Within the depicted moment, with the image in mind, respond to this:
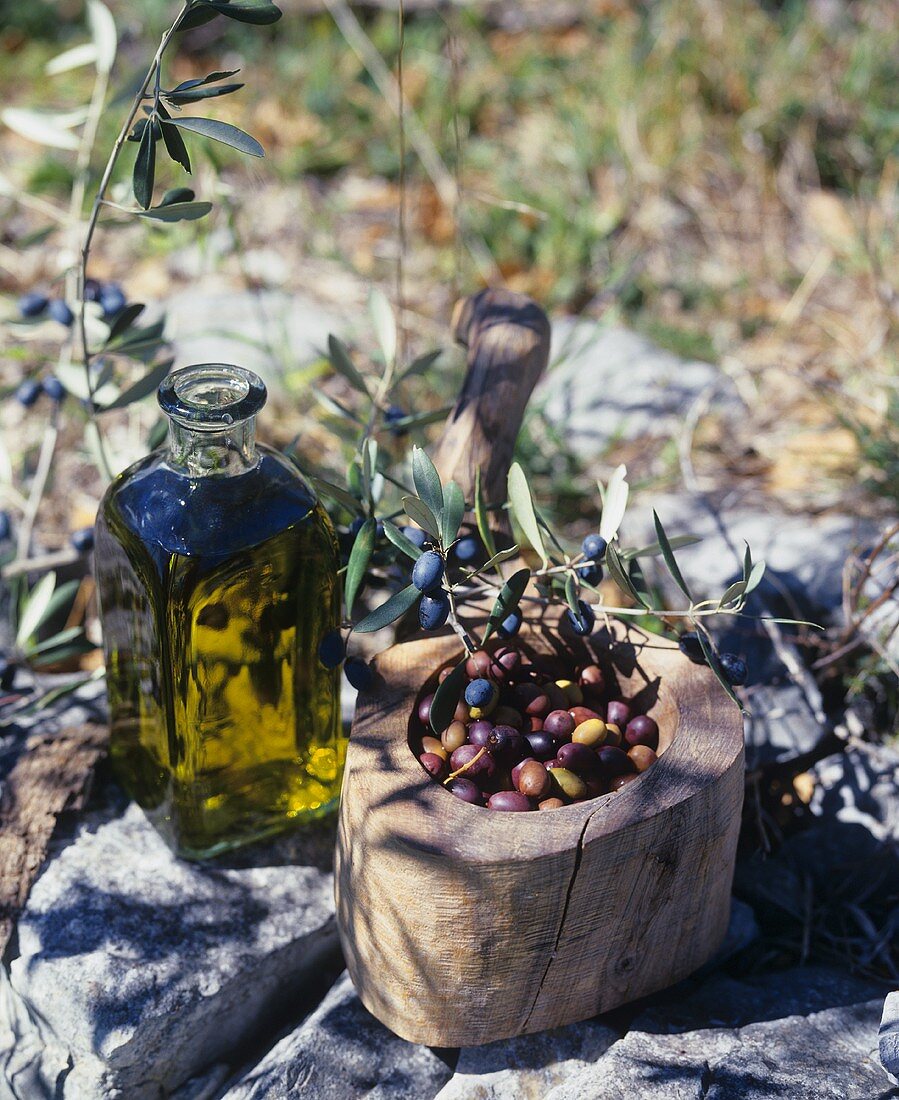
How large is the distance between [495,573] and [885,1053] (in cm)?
61

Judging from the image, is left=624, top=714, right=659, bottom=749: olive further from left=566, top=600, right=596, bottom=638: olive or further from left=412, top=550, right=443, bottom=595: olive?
left=412, top=550, right=443, bottom=595: olive

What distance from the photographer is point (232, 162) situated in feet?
9.10

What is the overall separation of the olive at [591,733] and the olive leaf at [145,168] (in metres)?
0.65

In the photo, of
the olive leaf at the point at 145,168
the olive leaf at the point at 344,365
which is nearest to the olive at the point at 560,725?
the olive leaf at the point at 344,365

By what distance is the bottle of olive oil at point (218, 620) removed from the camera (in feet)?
3.48

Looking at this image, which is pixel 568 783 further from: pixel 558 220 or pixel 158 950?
pixel 558 220

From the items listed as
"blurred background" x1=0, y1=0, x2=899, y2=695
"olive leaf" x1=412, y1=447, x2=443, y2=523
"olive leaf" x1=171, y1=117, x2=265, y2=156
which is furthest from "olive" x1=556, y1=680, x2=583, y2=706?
"blurred background" x1=0, y1=0, x2=899, y2=695

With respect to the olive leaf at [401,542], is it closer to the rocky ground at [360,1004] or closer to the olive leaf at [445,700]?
the olive leaf at [445,700]

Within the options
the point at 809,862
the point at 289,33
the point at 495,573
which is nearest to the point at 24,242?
the point at 495,573

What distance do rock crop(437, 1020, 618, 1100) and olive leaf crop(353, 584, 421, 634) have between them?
0.46 meters

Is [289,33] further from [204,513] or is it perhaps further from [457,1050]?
[457,1050]

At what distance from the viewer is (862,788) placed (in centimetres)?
141

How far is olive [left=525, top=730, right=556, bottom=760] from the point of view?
1.07 meters

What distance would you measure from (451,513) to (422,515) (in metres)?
0.03
